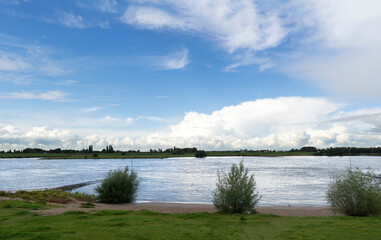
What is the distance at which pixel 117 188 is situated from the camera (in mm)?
33031

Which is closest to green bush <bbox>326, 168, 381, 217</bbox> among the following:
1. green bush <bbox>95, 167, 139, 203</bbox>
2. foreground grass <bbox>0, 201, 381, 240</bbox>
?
foreground grass <bbox>0, 201, 381, 240</bbox>

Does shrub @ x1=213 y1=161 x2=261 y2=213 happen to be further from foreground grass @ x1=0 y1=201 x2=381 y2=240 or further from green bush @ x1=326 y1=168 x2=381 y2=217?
green bush @ x1=326 y1=168 x2=381 y2=217

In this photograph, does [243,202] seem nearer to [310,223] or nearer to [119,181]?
[310,223]

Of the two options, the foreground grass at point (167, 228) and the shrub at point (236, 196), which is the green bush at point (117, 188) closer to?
the foreground grass at point (167, 228)

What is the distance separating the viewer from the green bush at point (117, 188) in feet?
107

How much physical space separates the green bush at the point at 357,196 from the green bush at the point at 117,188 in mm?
21044

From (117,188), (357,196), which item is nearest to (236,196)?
(357,196)

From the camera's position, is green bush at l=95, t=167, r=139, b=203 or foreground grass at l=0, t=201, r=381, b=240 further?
green bush at l=95, t=167, r=139, b=203

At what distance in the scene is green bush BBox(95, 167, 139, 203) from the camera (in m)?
32.5

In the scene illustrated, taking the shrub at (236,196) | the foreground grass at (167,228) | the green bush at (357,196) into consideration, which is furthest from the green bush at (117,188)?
the green bush at (357,196)

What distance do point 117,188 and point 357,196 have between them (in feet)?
76.0

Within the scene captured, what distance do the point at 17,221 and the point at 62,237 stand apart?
5412mm

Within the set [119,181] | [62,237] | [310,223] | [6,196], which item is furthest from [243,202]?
[6,196]

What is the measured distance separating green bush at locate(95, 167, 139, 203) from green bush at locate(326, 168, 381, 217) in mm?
21044
